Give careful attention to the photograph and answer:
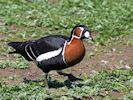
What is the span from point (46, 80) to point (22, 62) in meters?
1.75

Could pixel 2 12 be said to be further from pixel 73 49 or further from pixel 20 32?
pixel 73 49

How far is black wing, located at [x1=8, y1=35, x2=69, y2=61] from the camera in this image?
8.02 m

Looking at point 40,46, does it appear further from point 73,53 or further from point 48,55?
point 73,53

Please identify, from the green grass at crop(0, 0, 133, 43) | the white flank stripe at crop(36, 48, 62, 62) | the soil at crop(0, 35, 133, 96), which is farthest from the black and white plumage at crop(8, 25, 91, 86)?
the green grass at crop(0, 0, 133, 43)

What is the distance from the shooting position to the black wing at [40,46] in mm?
8023

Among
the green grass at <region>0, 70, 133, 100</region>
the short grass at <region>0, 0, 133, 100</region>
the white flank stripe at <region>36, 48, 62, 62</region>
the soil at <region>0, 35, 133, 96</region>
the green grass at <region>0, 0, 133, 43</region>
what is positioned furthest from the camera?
the green grass at <region>0, 0, 133, 43</region>

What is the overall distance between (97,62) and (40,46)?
7.52 ft

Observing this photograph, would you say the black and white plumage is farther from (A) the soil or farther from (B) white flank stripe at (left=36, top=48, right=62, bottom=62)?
(A) the soil

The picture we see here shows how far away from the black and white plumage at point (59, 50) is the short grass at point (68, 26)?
0.38 m

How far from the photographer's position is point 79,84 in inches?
334

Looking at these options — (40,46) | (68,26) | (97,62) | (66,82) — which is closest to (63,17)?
(68,26)

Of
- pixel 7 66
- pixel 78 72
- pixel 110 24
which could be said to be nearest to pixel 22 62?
pixel 7 66

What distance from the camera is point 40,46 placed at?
8242 mm

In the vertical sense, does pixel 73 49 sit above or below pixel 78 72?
above
